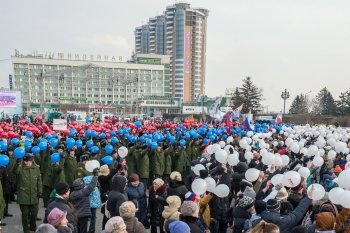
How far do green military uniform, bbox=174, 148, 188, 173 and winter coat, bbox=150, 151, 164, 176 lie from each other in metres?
0.92

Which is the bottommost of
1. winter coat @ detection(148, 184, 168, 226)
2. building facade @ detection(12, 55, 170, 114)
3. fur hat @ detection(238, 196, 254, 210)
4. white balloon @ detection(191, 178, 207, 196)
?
winter coat @ detection(148, 184, 168, 226)

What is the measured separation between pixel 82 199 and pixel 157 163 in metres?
4.43

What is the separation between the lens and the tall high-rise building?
4774 inches

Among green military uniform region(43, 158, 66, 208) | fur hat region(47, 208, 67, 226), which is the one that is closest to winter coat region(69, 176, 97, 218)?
fur hat region(47, 208, 67, 226)

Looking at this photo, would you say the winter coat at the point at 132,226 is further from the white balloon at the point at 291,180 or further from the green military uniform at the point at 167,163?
the green military uniform at the point at 167,163

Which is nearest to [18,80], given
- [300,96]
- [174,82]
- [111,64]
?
[111,64]

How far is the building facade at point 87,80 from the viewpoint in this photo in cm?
9997

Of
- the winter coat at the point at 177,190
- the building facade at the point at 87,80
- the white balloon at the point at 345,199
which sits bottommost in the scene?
the winter coat at the point at 177,190

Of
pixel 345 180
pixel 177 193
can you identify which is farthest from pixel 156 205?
pixel 345 180

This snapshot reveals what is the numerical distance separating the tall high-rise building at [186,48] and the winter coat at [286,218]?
114m

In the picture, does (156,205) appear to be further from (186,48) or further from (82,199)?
(186,48)

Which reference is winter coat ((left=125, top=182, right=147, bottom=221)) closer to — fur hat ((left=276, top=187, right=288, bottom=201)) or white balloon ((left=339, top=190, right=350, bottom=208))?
fur hat ((left=276, top=187, right=288, bottom=201))

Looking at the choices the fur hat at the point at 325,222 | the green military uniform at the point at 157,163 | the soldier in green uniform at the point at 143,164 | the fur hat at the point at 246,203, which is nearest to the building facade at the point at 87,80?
the green military uniform at the point at 157,163

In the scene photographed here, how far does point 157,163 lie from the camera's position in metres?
10.1
